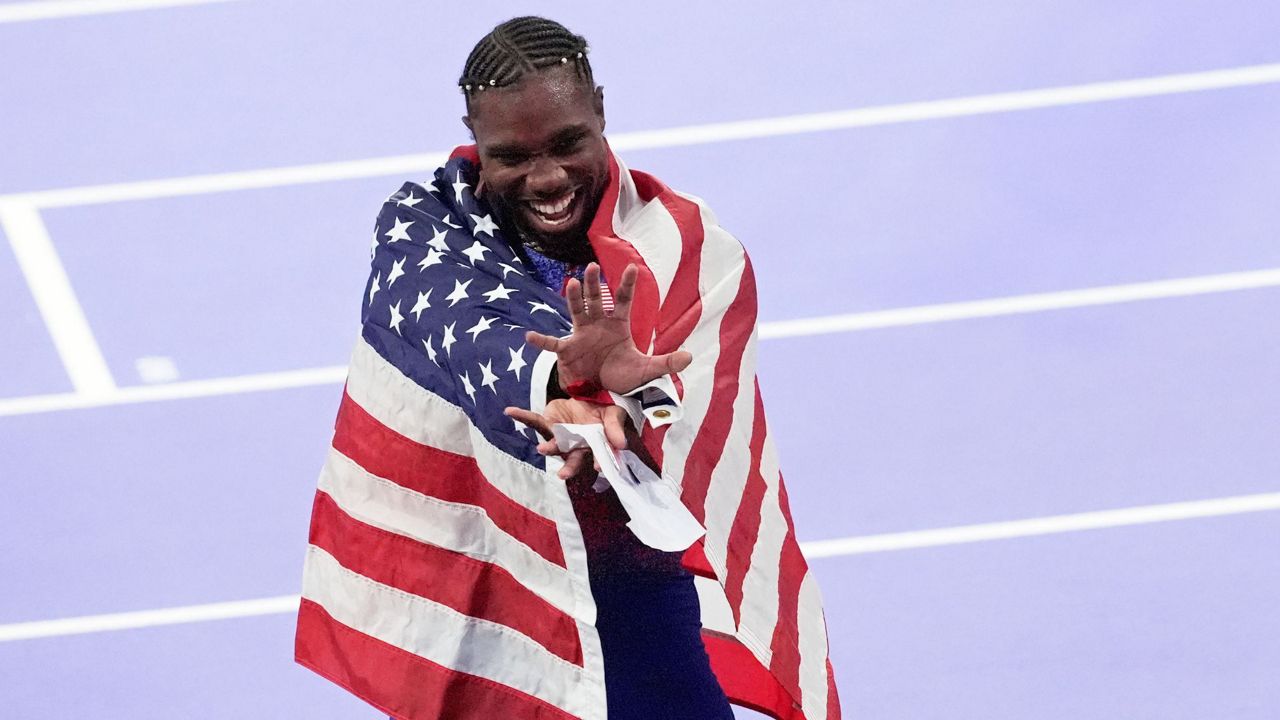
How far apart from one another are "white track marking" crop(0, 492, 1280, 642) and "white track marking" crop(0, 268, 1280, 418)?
102 cm

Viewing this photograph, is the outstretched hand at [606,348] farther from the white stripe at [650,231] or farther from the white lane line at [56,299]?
the white lane line at [56,299]

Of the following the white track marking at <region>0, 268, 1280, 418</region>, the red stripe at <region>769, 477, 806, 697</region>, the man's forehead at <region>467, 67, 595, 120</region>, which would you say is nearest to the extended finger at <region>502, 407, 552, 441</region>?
the man's forehead at <region>467, 67, 595, 120</region>

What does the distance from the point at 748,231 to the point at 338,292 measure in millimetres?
1347

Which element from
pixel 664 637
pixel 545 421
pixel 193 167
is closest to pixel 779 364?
pixel 193 167

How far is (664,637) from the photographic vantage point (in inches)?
118

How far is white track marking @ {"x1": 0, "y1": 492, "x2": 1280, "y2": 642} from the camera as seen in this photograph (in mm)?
5168

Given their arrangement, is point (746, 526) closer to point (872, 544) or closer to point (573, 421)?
point (573, 421)

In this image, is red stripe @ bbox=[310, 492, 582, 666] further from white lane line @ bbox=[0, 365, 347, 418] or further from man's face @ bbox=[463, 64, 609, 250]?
white lane line @ bbox=[0, 365, 347, 418]

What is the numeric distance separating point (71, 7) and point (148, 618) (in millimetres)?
3586

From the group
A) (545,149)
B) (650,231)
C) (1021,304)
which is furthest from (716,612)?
(1021,304)

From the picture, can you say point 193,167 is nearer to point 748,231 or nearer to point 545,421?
point 748,231

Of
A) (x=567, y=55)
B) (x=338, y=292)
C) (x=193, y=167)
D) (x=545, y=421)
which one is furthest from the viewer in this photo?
(x=193, y=167)

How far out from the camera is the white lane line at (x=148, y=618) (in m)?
5.16

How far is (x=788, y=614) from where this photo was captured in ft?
10.6
